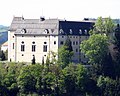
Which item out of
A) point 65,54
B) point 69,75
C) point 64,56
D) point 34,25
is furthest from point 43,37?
point 69,75

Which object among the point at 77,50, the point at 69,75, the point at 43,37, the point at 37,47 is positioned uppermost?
the point at 43,37

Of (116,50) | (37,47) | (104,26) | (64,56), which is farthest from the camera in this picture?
(37,47)

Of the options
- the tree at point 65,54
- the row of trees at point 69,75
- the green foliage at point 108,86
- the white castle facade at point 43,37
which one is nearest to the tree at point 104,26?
the white castle facade at point 43,37

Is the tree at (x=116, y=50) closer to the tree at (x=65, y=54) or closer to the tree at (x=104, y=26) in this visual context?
the tree at (x=104, y=26)

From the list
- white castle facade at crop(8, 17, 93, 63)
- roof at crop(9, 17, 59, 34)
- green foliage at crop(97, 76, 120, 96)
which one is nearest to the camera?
green foliage at crop(97, 76, 120, 96)

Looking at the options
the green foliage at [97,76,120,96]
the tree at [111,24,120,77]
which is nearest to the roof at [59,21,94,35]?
the tree at [111,24,120,77]

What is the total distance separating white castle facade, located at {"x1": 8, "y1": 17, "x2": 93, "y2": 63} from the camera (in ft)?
278

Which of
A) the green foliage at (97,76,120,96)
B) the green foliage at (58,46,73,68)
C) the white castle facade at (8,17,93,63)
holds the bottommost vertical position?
the green foliage at (97,76,120,96)

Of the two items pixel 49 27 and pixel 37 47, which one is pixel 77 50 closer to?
pixel 49 27

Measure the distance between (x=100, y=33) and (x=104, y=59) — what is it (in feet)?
20.3

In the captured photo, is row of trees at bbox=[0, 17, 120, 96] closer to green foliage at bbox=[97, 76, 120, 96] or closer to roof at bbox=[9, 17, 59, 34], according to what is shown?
green foliage at bbox=[97, 76, 120, 96]

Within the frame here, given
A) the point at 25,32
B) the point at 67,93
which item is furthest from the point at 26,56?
the point at 67,93

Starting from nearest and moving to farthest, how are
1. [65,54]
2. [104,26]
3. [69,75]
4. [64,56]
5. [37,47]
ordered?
[69,75], [65,54], [64,56], [104,26], [37,47]

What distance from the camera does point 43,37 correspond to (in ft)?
281
